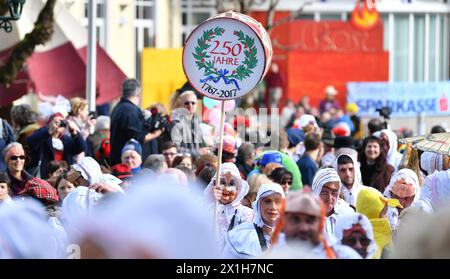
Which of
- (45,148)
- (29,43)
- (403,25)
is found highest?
(403,25)

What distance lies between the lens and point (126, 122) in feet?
41.0

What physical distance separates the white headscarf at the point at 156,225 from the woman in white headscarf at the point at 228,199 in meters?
4.46

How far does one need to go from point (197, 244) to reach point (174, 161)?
8.21 m

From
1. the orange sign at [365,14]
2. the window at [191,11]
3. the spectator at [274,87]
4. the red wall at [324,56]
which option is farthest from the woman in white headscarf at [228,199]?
the window at [191,11]

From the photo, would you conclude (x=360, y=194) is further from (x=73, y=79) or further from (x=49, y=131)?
(x=73, y=79)

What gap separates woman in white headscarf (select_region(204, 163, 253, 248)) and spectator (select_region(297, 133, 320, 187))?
3.76 meters

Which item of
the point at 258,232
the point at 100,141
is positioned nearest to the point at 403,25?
the point at 100,141

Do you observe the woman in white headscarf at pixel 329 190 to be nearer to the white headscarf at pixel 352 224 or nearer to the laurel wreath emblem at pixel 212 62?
the laurel wreath emblem at pixel 212 62

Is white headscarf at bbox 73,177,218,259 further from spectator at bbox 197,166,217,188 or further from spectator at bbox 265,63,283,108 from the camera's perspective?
spectator at bbox 265,63,283,108

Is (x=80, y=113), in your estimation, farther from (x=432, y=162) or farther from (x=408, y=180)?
(x=408, y=180)

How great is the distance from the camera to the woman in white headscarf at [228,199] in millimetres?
8375

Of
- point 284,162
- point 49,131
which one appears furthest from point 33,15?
point 284,162

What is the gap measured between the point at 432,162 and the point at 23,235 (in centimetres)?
712

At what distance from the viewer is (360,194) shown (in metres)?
8.65
